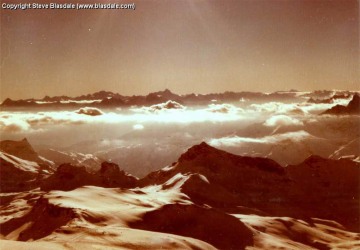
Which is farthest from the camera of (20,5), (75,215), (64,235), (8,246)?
(75,215)

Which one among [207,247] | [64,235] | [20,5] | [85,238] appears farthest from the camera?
[207,247]

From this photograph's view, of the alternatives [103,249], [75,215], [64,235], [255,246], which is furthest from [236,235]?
[103,249]

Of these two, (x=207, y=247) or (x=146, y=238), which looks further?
(x=207, y=247)

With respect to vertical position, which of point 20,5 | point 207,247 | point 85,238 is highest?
point 20,5

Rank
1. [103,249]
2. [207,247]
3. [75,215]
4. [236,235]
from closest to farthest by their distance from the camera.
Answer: [103,249], [207,247], [75,215], [236,235]

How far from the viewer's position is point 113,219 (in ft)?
583

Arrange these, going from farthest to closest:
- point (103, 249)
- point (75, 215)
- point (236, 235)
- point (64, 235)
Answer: point (236, 235), point (75, 215), point (64, 235), point (103, 249)

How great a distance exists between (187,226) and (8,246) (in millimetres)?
123825

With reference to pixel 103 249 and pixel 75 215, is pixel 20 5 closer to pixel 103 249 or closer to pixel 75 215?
pixel 103 249

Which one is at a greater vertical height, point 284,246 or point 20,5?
point 20,5

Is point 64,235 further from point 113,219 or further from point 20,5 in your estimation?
point 20,5

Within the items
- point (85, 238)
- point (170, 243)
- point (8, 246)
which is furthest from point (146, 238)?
point (8, 246)

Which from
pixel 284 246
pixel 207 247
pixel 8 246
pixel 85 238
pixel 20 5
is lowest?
pixel 284 246

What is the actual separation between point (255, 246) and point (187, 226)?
92.5ft
